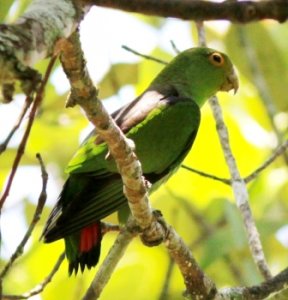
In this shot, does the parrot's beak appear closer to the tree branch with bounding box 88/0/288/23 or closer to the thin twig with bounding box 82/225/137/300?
the thin twig with bounding box 82/225/137/300

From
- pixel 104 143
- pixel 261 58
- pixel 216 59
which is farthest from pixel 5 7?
pixel 261 58

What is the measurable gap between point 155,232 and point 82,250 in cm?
72

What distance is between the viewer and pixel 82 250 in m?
3.58

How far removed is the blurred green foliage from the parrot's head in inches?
6.1

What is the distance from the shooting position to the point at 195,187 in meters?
4.96

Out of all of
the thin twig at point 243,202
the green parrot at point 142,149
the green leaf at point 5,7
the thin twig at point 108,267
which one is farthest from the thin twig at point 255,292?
the green leaf at point 5,7

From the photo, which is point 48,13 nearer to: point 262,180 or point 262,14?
point 262,14

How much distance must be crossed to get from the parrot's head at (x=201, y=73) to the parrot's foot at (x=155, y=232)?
1.59 m

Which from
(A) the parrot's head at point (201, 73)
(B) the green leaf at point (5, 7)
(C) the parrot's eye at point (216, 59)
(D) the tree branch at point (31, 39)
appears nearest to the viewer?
(D) the tree branch at point (31, 39)

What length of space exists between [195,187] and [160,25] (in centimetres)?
144

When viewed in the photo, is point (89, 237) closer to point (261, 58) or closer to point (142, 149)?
point (142, 149)

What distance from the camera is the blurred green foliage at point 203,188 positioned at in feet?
13.5

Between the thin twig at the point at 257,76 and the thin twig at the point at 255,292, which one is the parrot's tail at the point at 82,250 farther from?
the thin twig at the point at 257,76

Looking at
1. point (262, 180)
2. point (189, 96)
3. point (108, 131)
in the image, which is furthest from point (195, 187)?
point (108, 131)
